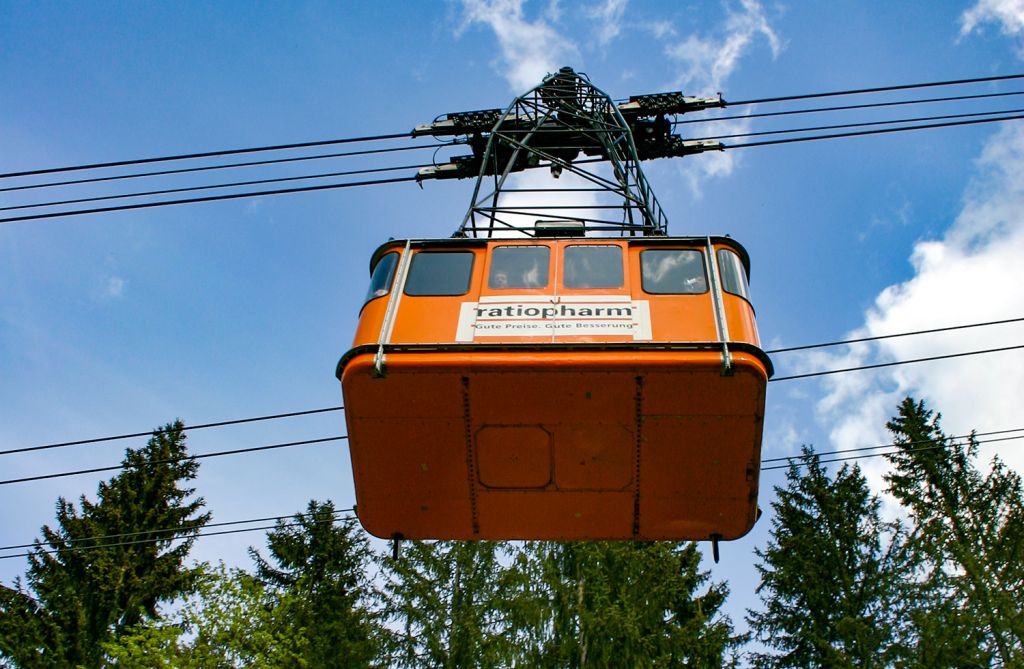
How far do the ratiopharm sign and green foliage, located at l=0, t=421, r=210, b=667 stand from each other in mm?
14528

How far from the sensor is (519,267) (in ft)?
24.0

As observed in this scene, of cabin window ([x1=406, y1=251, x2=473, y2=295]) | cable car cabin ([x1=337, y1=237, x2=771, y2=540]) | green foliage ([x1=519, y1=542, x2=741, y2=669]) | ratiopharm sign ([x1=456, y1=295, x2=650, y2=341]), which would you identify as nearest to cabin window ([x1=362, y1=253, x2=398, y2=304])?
cable car cabin ([x1=337, y1=237, x2=771, y2=540])

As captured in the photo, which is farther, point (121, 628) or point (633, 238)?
point (121, 628)

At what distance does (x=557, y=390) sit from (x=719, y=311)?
4.90 ft

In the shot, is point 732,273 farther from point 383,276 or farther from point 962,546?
point 962,546

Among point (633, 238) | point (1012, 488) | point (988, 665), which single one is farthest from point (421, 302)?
point (1012, 488)

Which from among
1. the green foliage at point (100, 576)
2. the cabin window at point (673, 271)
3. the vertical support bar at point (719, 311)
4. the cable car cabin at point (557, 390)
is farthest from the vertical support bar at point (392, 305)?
the green foliage at point (100, 576)

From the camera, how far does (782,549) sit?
73.6 feet

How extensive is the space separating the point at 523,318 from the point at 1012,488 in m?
20.0

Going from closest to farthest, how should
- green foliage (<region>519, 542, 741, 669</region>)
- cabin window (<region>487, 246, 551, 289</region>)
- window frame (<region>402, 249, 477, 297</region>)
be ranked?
1. window frame (<region>402, 249, 477, 297</region>)
2. cabin window (<region>487, 246, 551, 289</region>)
3. green foliage (<region>519, 542, 741, 669</region>)

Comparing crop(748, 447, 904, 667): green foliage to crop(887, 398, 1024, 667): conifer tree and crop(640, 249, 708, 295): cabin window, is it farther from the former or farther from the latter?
crop(640, 249, 708, 295): cabin window

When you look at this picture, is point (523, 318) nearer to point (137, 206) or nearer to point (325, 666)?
point (137, 206)

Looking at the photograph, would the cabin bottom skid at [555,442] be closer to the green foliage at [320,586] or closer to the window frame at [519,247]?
the window frame at [519,247]

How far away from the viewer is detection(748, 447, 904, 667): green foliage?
19.1 m
